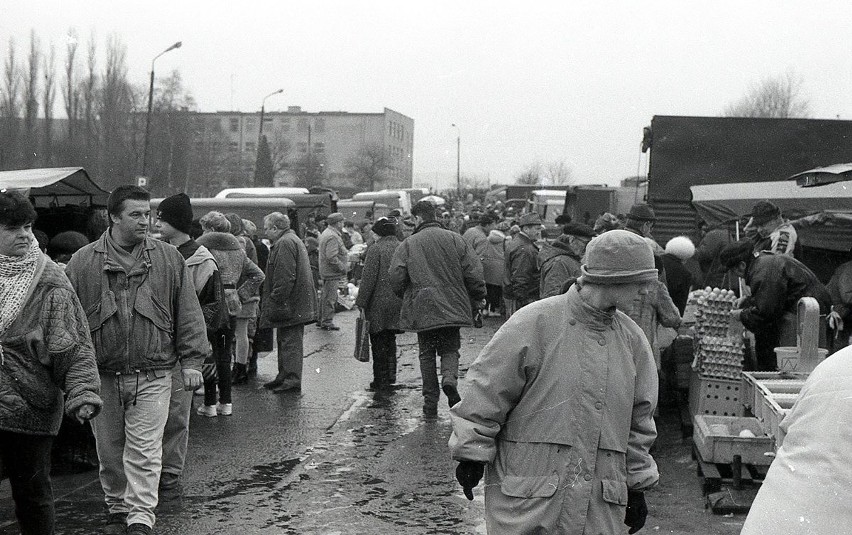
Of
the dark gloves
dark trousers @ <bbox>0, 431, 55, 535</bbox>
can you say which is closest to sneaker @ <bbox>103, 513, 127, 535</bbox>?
dark trousers @ <bbox>0, 431, 55, 535</bbox>

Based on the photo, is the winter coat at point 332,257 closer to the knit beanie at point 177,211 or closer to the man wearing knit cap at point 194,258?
the man wearing knit cap at point 194,258

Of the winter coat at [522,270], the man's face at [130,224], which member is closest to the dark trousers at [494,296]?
the winter coat at [522,270]

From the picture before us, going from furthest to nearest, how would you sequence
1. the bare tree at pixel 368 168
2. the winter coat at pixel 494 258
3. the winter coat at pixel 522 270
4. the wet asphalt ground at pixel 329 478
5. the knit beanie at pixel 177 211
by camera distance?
the bare tree at pixel 368 168, the winter coat at pixel 494 258, the winter coat at pixel 522 270, the knit beanie at pixel 177 211, the wet asphalt ground at pixel 329 478

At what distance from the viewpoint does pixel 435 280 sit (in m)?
9.66

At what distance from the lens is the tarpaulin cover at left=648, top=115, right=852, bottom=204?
1636 cm

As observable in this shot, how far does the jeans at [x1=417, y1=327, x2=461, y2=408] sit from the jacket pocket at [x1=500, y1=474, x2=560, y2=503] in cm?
566

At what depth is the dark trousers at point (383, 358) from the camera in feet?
36.8

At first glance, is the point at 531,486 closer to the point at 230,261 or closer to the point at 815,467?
the point at 815,467

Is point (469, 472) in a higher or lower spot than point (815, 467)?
lower

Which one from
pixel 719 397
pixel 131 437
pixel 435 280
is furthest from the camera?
pixel 435 280

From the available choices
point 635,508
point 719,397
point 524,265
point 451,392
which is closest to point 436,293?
point 451,392

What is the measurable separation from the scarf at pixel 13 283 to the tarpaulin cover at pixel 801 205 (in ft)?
26.2

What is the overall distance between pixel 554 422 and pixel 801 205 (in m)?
9.29

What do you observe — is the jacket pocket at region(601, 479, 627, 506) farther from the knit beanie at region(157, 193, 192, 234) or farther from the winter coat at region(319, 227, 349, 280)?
the winter coat at region(319, 227, 349, 280)
